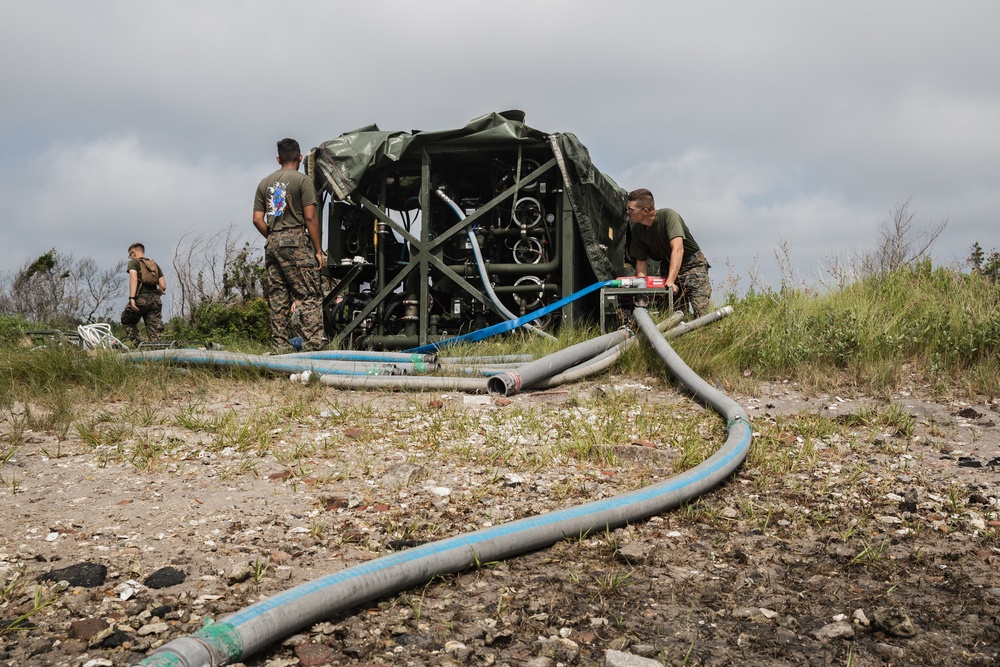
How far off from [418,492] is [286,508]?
21.1 inches

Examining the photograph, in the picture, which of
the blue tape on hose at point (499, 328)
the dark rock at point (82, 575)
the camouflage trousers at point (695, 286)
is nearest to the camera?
the dark rock at point (82, 575)

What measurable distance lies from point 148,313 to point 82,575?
8.43 meters

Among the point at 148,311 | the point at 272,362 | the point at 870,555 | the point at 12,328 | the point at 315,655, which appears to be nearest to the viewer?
the point at 315,655

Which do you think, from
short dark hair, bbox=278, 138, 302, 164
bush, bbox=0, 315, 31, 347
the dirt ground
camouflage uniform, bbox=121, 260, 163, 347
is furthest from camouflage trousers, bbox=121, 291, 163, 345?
the dirt ground

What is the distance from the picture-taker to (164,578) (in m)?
2.46

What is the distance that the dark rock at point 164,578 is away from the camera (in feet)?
7.97

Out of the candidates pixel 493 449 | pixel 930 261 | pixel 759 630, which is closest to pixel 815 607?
pixel 759 630

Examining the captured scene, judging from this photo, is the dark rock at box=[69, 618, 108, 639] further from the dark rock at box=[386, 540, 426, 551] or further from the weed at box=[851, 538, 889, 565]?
the weed at box=[851, 538, 889, 565]

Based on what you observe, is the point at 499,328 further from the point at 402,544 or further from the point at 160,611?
the point at 160,611

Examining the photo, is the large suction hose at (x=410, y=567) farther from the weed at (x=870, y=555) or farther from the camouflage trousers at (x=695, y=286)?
the camouflage trousers at (x=695, y=286)

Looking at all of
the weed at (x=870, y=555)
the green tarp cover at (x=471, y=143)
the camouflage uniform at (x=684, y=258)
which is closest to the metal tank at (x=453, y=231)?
the green tarp cover at (x=471, y=143)

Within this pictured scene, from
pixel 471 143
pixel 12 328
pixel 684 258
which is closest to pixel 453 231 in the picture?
pixel 471 143

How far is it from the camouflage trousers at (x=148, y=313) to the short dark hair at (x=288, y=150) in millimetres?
3949

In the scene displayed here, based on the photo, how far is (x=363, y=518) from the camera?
10.0ft
